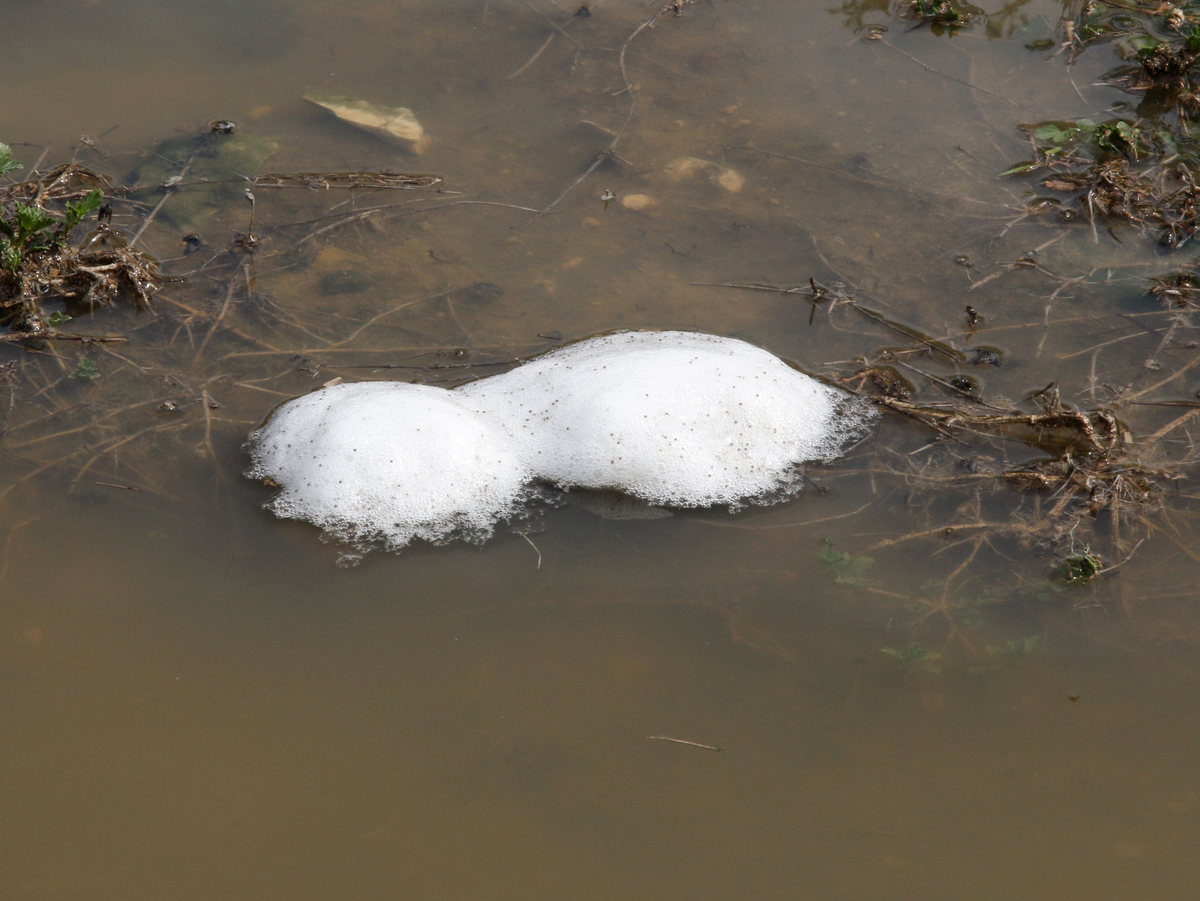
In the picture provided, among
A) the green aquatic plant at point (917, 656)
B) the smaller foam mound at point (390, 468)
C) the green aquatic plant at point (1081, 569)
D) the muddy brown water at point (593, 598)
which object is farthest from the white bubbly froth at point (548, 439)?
the green aquatic plant at point (1081, 569)

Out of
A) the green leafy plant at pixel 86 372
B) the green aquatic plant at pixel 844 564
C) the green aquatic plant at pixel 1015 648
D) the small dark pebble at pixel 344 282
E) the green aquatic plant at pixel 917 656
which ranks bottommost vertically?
the green aquatic plant at pixel 917 656

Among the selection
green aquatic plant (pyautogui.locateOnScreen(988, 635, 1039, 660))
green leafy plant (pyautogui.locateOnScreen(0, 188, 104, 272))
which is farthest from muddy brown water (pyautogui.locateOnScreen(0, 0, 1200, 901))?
green leafy plant (pyautogui.locateOnScreen(0, 188, 104, 272))

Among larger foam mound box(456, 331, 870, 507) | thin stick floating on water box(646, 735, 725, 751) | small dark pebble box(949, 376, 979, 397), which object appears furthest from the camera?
small dark pebble box(949, 376, 979, 397)

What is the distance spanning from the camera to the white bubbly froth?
2.81m

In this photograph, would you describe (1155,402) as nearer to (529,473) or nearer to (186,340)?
(529,473)

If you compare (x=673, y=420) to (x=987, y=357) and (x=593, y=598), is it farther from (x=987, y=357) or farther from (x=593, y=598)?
(x=987, y=357)

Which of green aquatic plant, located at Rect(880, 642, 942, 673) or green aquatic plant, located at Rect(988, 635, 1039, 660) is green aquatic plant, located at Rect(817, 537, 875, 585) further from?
green aquatic plant, located at Rect(988, 635, 1039, 660)

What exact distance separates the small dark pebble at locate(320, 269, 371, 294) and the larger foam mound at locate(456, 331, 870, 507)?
0.67 meters

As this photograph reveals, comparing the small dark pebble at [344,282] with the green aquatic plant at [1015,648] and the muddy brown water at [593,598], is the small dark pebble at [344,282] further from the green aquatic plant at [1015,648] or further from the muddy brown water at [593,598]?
the green aquatic plant at [1015,648]

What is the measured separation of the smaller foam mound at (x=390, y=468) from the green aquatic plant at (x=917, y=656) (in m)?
1.17

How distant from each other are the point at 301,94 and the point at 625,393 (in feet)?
7.87

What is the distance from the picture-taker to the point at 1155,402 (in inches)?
119

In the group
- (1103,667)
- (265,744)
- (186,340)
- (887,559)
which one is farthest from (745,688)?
(186,340)

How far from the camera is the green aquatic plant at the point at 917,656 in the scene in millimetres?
2432
